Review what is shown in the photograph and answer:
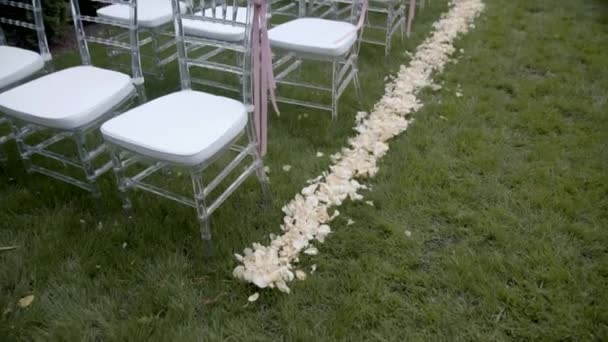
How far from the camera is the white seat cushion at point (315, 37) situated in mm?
2613

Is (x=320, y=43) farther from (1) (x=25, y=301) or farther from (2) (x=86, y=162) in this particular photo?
(1) (x=25, y=301)

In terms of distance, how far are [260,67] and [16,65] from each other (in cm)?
126

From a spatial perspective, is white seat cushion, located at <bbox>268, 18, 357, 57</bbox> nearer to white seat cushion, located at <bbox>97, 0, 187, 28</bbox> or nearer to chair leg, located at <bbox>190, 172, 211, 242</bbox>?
white seat cushion, located at <bbox>97, 0, 187, 28</bbox>

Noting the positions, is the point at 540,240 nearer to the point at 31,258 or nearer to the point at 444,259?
the point at 444,259

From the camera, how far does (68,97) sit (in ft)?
6.70

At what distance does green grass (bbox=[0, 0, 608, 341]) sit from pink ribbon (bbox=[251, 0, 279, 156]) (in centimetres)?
37

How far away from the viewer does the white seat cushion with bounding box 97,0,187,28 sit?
298cm

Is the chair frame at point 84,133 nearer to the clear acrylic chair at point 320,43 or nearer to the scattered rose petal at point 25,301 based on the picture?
the scattered rose petal at point 25,301

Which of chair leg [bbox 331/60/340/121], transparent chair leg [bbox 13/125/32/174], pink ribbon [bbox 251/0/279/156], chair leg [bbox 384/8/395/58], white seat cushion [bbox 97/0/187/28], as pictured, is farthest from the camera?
chair leg [bbox 384/8/395/58]

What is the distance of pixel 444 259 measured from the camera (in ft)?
6.42

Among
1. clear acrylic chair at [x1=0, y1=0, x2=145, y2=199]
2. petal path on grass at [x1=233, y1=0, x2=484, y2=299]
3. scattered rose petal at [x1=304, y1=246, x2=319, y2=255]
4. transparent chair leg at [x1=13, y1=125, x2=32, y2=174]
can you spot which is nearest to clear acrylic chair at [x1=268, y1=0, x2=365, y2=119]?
petal path on grass at [x1=233, y1=0, x2=484, y2=299]

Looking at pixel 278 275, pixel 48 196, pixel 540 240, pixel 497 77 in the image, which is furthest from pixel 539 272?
pixel 48 196

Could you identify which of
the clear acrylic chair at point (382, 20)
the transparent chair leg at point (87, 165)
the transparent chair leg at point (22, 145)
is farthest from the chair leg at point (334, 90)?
the transparent chair leg at point (22, 145)

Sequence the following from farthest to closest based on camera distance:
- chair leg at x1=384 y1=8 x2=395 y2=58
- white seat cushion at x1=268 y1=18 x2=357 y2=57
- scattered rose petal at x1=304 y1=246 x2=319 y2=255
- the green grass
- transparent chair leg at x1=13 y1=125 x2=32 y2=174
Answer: chair leg at x1=384 y1=8 x2=395 y2=58 → white seat cushion at x1=268 y1=18 x2=357 y2=57 → transparent chair leg at x1=13 y1=125 x2=32 y2=174 → scattered rose petal at x1=304 y1=246 x2=319 y2=255 → the green grass
